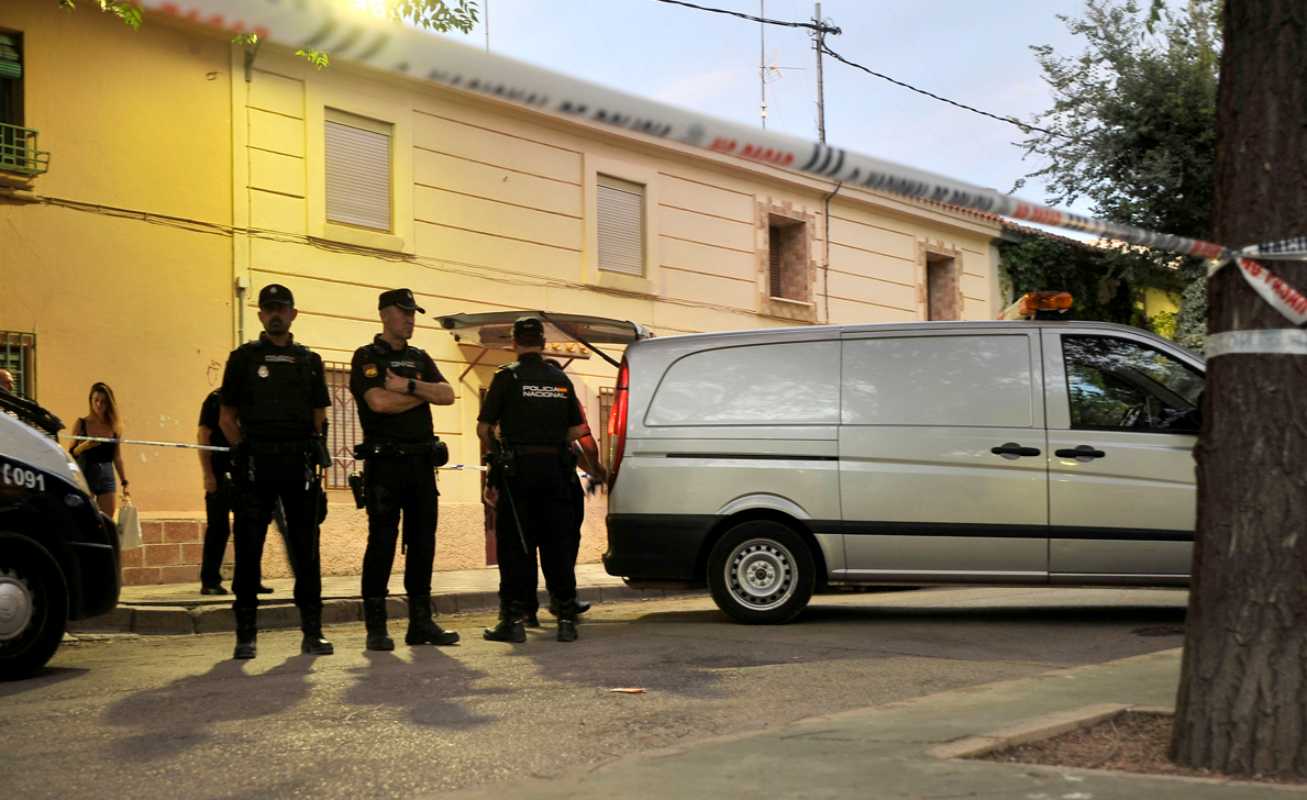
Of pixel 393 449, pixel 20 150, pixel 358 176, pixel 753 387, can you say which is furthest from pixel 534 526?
pixel 358 176

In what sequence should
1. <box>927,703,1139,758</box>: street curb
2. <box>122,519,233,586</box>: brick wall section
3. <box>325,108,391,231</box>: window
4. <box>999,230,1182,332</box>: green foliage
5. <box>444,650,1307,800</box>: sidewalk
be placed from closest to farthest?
1. <box>444,650,1307,800</box>: sidewalk
2. <box>927,703,1139,758</box>: street curb
3. <box>122,519,233,586</box>: brick wall section
4. <box>325,108,391,231</box>: window
5. <box>999,230,1182,332</box>: green foliage

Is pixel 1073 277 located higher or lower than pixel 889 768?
higher

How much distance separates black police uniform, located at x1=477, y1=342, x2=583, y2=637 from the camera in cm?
871

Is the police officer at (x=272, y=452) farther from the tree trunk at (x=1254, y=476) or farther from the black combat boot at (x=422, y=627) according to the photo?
the tree trunk at (x=1254, y=476)

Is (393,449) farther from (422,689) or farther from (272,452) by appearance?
(422,689)

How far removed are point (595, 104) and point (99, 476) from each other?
9241 millimetres

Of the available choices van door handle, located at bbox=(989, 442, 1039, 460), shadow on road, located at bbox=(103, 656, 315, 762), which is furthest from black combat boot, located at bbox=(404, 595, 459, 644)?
van door handle, located at bbox=(989, 442, 1039, 460)

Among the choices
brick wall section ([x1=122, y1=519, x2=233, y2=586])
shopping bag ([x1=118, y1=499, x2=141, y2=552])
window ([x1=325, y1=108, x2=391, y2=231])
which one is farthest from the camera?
window ([x1=325, y1=108, x2=391, y2=231])

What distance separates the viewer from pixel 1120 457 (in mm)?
9234

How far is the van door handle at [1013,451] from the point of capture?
9328mm

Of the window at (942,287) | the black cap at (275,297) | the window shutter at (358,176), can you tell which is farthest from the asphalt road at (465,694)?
the window at (942,287)

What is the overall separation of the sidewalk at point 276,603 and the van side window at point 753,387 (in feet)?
8.87

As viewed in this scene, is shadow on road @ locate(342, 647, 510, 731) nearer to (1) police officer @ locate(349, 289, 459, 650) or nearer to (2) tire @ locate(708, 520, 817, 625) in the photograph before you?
(1) police officer @ locate(349, 289, 459, 650)

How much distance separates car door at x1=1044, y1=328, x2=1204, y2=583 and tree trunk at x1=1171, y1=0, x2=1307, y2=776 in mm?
4632
